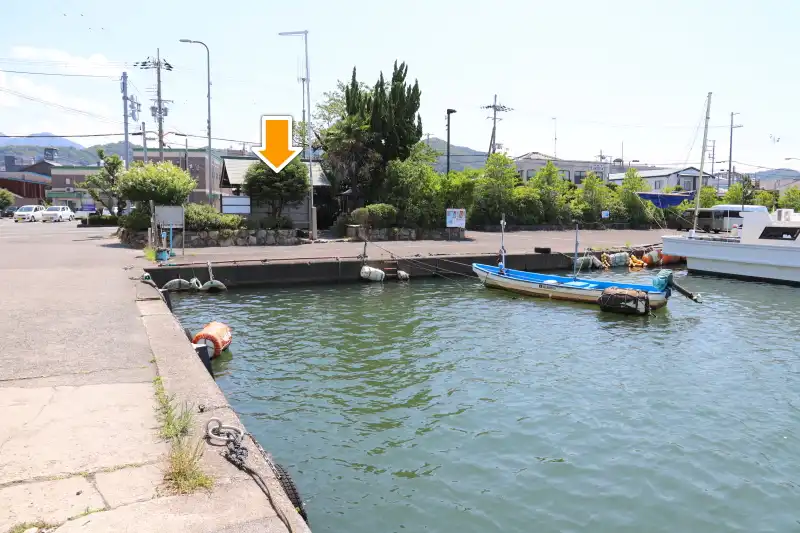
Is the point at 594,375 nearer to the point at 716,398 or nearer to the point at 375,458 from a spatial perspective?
the point at 716,398

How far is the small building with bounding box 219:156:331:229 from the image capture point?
114 ft

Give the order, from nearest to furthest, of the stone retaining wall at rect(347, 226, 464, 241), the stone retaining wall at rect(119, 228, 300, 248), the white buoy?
the white buoy, the stone retaining wall at rect(119, 228, 300, 248), the stone retaining wall at rect(347, 226, 464, 241)

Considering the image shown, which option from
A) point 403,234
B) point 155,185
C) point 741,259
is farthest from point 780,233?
point 155,185

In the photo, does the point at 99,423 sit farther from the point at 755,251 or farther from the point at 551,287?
the point at 755,251

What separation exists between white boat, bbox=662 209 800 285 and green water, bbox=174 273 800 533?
33.0 feet

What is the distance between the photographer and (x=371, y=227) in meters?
34.2

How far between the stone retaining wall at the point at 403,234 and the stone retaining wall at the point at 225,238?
386 cm

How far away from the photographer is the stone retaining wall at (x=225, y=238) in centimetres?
2870

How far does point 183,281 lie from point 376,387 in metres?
12.2

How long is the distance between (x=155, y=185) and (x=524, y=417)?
81.3 ft

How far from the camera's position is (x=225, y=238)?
1171 inches

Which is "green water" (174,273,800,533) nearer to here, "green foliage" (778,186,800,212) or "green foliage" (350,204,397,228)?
"green foliage" (350,204,397,228)

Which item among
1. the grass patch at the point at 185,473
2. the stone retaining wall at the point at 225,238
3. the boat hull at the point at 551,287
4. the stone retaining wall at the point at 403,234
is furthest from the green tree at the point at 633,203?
the grass patch at the point at 185,473

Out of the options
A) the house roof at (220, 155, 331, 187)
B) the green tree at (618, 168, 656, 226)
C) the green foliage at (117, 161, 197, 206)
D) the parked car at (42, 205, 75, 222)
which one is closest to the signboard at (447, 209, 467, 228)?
the house roof at (220, 155, 331, 187)
